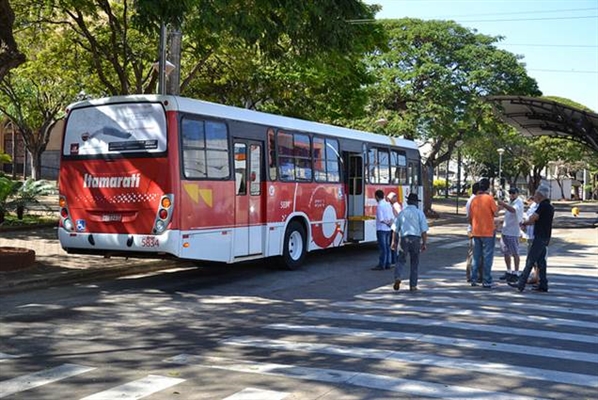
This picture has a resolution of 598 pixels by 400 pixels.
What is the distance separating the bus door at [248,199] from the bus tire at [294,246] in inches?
40.6

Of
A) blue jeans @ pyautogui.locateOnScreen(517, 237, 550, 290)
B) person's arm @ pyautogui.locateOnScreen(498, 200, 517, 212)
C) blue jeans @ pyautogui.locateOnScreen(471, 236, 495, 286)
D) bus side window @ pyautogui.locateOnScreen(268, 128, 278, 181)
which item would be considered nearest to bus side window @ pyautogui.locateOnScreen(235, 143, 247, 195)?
bus side window @ pyautogui.locateOnScreen(268, 128, 278, 181)

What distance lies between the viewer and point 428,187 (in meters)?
37.5

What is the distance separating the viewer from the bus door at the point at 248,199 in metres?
12.8

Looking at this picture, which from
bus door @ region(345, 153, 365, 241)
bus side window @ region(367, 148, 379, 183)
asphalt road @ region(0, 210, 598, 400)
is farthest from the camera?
bus side window @ region(367, 148, 379, 183)

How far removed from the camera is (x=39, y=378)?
6.02 metres

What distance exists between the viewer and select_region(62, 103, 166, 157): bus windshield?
1138 cm

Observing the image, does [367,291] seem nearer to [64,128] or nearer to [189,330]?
[189,330]

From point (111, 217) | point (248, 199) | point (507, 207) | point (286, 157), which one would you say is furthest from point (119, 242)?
point (507, 207)

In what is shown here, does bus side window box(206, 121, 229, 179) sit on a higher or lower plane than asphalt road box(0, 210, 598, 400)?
higher

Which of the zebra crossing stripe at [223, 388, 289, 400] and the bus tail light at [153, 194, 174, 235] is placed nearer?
the zebra crossing stripe at [223, 388, 289, 400]

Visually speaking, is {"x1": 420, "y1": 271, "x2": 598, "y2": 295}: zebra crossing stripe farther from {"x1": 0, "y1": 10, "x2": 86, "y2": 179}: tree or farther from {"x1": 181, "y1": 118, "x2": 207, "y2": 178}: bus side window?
{"x1": 0, "y1": 10, "x2": 86, "y2": 179}: tree

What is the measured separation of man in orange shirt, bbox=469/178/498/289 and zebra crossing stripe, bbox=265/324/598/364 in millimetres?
4269

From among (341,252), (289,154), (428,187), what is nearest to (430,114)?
(428,187)

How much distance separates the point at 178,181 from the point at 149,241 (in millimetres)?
1125
